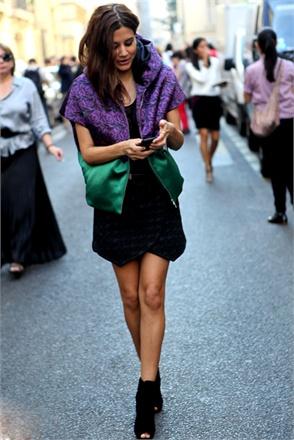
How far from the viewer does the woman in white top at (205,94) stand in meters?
9.96

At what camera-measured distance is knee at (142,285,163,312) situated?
346 centimetres

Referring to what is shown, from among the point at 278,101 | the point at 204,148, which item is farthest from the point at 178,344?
the point at 204,148

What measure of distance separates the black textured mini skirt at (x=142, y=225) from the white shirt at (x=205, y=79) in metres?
6.66

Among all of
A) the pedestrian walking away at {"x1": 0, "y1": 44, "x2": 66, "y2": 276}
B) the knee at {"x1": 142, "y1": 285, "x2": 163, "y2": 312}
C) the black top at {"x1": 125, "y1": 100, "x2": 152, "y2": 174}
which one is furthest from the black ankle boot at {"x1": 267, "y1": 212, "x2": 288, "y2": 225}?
the black top at {"x1": 125, "y1": 100, "x2": 152, "y2": 174}

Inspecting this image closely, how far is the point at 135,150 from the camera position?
321 cm

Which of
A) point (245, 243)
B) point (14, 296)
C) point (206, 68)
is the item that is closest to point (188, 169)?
point (206, 68)

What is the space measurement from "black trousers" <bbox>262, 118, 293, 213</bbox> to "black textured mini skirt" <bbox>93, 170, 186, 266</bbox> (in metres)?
4.02

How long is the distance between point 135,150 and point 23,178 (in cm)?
343

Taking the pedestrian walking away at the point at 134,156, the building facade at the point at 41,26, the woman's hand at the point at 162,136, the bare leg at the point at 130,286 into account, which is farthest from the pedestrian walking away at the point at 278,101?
the building facade at the point at 41,26

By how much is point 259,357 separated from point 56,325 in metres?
1.49

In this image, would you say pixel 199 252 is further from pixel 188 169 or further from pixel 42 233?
pixel 188 169

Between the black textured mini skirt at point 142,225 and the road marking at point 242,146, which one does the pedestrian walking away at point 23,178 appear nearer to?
the black textured mini skirt at point 142,225

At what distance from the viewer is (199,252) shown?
264 inches

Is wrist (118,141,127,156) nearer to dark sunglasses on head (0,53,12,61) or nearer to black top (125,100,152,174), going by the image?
black top (125,100,152,174)
